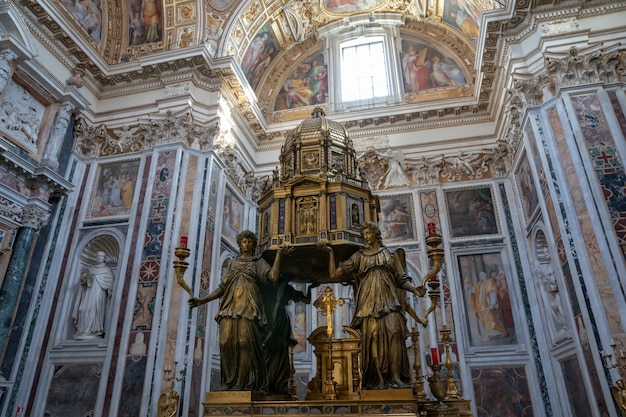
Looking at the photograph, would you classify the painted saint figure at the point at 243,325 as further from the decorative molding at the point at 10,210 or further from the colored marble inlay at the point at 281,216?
the decorative molding at the point at 10,210

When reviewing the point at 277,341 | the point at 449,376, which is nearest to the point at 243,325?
the point at 277,341

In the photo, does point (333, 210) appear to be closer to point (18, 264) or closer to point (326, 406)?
point (326, 406)

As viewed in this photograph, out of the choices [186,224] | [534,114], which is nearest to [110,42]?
[186,224]

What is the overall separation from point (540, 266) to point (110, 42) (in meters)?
12.5

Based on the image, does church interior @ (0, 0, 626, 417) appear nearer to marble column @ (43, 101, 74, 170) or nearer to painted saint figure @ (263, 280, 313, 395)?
marble column @ (43, 101, 74, 170)

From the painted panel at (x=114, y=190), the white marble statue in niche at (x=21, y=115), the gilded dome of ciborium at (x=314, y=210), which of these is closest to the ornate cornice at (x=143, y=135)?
the painted panel at (x=114, y=190)

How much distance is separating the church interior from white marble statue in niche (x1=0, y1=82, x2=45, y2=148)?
0.18 feet

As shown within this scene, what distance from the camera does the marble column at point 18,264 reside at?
27.2ft

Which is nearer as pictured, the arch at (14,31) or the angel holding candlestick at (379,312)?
the angel holding candlestick at (379,312)

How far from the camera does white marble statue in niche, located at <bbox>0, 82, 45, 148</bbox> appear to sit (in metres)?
8.92

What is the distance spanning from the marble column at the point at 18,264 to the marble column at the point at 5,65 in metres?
2.47

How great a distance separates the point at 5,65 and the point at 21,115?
1070mm

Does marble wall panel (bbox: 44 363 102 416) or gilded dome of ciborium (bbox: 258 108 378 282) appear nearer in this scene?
gilded dome of ciborium (bbox: 258 108 378 282)

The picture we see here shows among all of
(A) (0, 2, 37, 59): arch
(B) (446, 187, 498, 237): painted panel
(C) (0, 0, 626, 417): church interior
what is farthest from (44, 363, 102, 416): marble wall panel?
(B) (446, 187, 498, 237): painted panel
